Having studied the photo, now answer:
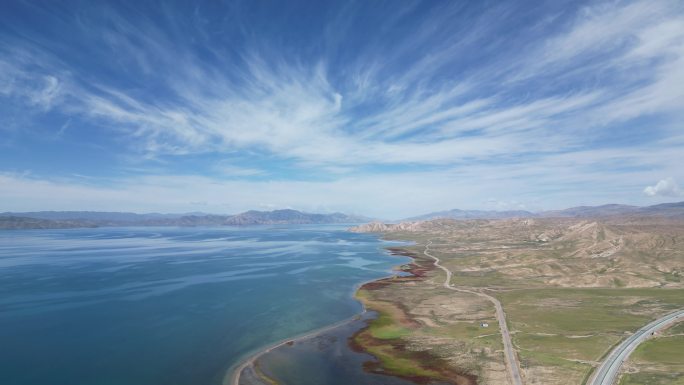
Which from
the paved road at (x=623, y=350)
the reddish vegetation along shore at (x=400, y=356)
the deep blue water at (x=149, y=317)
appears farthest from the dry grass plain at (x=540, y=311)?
the deep blue water at (x=149, y=317)

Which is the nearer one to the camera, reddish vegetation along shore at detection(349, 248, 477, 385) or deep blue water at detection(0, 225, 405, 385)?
reddish vegetation along shore at detection(349, 248, 477, 385)

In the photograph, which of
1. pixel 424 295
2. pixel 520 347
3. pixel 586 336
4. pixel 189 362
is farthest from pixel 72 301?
pixel 586 336

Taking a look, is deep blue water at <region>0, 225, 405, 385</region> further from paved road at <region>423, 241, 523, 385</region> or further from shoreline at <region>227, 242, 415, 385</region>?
paved road at <region>423, 241, 523, 385</region>

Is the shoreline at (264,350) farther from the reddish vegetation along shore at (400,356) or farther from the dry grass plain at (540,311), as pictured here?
the dry grass plain at (540,311)

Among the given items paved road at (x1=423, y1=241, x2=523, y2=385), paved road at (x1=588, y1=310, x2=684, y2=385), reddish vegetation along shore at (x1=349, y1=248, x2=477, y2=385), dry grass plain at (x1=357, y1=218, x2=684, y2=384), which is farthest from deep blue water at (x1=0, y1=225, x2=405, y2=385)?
paved road at (x1=588, y1=310, x2=684, y2=385)

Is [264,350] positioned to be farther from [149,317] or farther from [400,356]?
[149,317]

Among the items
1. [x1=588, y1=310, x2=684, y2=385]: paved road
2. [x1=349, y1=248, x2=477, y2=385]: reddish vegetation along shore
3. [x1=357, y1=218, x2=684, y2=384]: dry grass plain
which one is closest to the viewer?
[x1=588, y1=310, x2=684, y2=385]: paved road

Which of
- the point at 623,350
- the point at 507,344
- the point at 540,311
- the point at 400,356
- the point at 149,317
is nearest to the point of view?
the point at 623,350

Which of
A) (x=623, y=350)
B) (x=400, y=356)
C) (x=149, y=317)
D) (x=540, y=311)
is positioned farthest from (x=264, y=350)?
(x=540, y=311)
